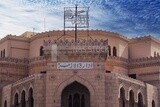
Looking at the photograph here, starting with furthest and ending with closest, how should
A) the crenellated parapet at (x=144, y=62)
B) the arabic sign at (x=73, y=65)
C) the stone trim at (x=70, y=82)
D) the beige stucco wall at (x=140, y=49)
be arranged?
the beige stucco wall at (x=140, y=49) → the crenellated parapet at (x=144, y=62) → the arabic sign at (x=73, y=65) → the stone trim at (x=70, y=82)

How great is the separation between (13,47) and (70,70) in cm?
1226

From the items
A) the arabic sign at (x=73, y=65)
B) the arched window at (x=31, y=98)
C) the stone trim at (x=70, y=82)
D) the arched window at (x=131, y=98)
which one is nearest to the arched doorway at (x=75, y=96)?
the stone trim at (x=70, y=82)

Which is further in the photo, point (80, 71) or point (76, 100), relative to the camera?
point (76, 100)

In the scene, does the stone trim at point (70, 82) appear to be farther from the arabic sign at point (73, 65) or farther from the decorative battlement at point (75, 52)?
the decorative battlement at point (75, 52)

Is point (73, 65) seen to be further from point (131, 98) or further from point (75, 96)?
point (131, 98)

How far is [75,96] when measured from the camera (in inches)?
1294

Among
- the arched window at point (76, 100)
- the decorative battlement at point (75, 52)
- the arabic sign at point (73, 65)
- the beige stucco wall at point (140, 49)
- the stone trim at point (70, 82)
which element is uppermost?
the beige stucco wall at point (140, 49)

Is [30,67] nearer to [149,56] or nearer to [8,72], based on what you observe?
[8,72]

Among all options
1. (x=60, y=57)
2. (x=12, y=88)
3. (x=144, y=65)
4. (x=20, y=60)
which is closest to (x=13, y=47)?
(x=20, y=60)

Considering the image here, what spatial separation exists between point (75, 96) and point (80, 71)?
7.78 ft

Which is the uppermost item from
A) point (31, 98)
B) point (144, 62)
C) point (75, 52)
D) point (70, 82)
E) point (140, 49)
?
point (140, 49)

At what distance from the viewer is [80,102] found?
1288 inches

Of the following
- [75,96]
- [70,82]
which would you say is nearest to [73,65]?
[70,82]

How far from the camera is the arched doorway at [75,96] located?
32562 mm
